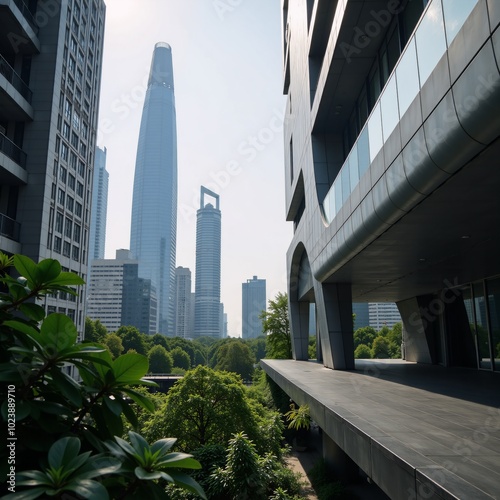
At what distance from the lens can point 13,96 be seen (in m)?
27.5

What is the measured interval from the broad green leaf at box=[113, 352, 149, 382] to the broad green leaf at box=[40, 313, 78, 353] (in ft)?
0.69

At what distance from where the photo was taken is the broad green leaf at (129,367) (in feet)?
Answer: 5.82

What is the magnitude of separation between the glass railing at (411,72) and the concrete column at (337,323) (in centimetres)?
804

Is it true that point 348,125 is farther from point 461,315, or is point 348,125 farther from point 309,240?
point 461,315

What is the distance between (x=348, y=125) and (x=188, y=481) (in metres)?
20.1

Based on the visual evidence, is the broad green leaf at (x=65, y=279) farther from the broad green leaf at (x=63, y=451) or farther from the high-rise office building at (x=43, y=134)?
the high-rise office building at (x=43, y=134)

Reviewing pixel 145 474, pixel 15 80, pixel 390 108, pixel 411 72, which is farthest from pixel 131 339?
pixel 145 474

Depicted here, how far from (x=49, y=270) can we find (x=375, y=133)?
32.8 feet

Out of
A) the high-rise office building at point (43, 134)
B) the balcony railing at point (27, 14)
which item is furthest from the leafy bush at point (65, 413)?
the balcony railing at point (27, 14)

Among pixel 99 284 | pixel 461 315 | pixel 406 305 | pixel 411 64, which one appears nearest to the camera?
pixel 411 64

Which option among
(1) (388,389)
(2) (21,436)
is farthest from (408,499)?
(1) (388,389)

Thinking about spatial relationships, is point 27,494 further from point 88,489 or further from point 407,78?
point 407,78

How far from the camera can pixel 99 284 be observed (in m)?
156

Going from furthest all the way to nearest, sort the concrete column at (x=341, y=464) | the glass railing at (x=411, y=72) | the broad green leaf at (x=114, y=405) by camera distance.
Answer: the concrete column at (x=341, y=464) < the glass railing at (x=411, y=72) < the broad green leaf at (x=114, y=405)
